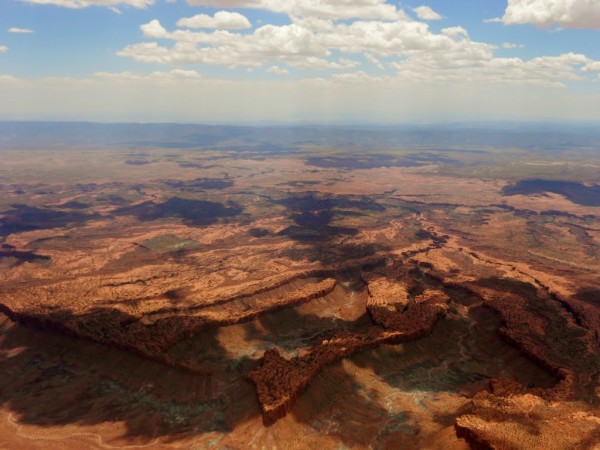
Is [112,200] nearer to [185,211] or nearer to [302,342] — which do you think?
[185,211]

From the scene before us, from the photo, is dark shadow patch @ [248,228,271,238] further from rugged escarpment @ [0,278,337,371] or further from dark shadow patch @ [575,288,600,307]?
dark shadow patch @ [575,288,600,307]

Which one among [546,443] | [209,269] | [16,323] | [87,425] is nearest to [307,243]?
[209,269]

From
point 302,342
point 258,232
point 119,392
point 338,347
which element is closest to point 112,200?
point 258,232

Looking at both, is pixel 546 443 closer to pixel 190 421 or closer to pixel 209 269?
pixel 190 421

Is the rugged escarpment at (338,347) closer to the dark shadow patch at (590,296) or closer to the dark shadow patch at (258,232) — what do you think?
the dark shadow patch at (590,296)

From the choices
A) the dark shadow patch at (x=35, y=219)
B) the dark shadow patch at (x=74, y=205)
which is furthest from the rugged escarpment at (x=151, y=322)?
the dark shadow patch at (x=74, y=205)

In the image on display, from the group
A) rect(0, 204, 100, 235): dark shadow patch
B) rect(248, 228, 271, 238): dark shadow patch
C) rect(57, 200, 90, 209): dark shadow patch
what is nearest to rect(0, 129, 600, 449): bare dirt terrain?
rect(248, 228, 271, 238): dark shadow patch
